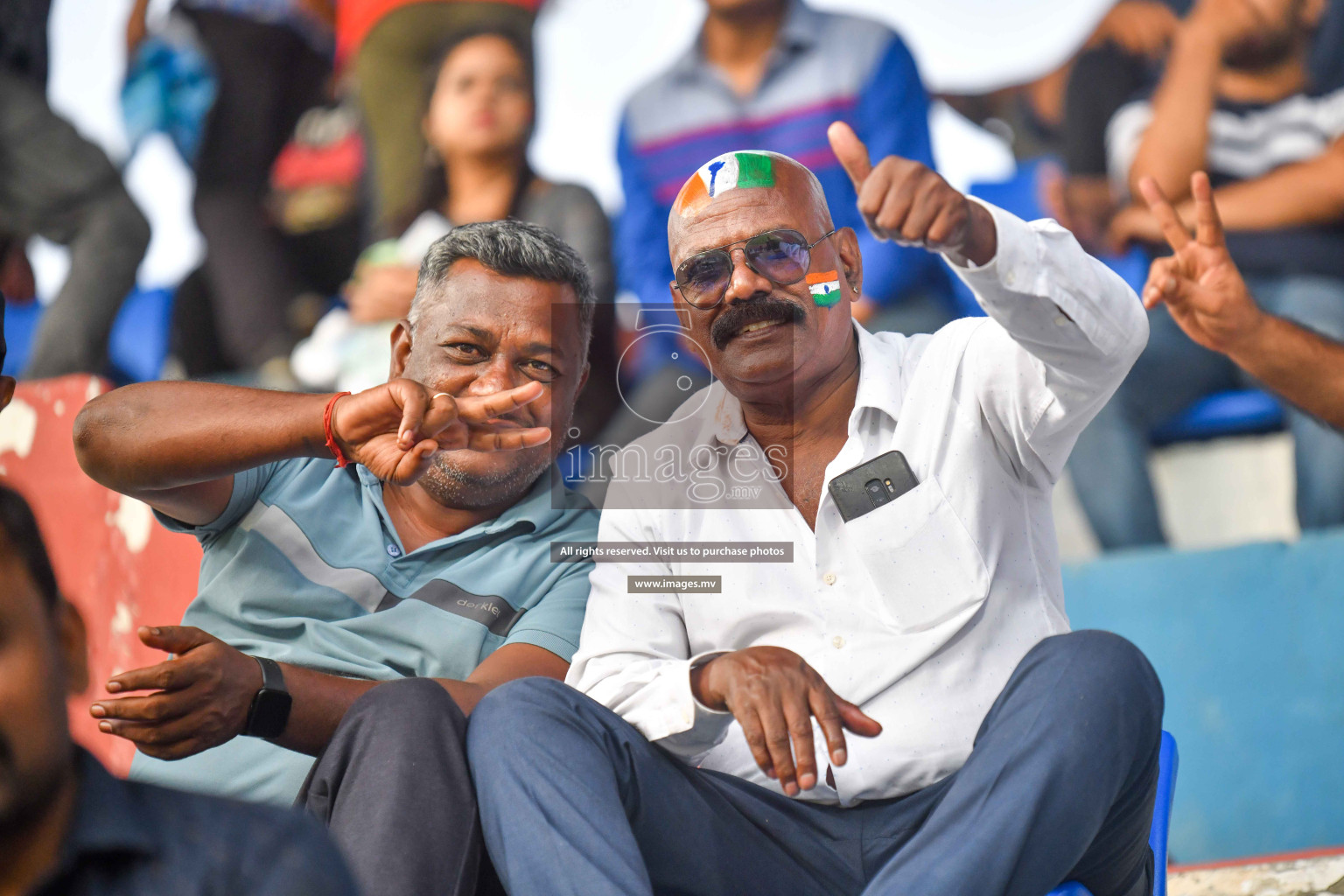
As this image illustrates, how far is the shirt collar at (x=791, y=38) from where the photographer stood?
298 cm

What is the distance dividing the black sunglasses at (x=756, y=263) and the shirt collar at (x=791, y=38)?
176 centimetres

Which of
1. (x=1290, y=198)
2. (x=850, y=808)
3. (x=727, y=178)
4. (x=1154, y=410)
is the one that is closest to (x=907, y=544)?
(x=850, y=808)

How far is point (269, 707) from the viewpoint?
1265 millimetres

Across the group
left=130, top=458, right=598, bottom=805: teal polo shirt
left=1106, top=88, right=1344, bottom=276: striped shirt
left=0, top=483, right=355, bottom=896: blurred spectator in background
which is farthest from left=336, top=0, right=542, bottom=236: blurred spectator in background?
left=0, top=483, right=355, bottom=896: blurred spectator in background

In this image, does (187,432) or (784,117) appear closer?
(187,432)

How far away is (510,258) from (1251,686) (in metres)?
1.80

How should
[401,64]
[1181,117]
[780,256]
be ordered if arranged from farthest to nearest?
[401,64], [1181,117], [780,256]

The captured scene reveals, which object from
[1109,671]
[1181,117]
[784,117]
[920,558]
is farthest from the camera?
[784,117]

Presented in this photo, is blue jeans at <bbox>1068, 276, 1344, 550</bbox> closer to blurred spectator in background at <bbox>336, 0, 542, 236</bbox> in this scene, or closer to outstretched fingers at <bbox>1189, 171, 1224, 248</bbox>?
outstretched fingers at <bbox>1189, 171, 1224, 248</bbox>

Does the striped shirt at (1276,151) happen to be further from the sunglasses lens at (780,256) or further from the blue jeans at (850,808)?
the blue jeans at (850,808)

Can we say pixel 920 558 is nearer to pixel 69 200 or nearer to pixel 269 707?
pixel 269 707

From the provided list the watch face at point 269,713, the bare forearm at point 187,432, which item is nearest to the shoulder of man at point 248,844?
the watch face at point 269,713

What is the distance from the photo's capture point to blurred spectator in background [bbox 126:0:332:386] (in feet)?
11.4

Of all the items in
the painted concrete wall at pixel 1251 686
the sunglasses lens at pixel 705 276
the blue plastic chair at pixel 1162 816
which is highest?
the sunglasses lens at pixel 705 276
